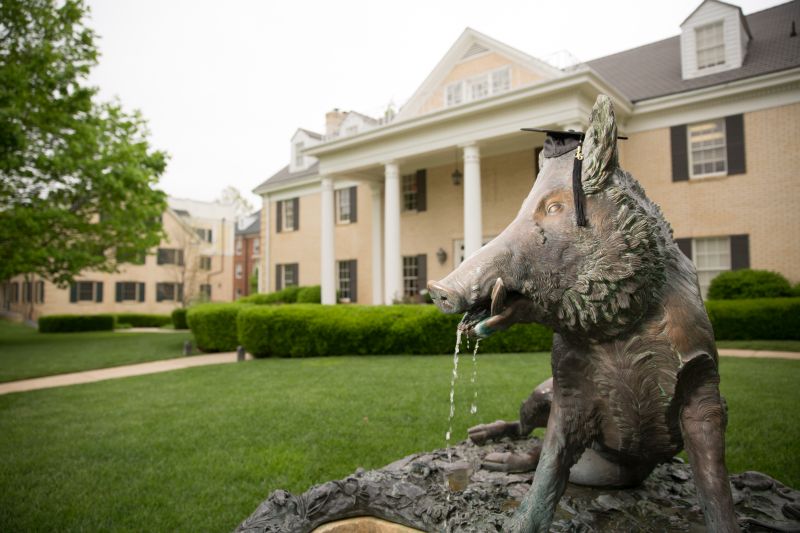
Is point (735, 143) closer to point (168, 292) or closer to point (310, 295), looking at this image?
point (310, 295)

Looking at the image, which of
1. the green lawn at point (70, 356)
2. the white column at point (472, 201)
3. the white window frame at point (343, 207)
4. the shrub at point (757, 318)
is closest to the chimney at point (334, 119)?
the white window frame at point (343, 207)

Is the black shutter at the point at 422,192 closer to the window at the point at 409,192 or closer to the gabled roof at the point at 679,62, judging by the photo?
the window at the point at 409,192

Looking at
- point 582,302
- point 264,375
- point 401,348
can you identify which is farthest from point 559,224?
point 401,348

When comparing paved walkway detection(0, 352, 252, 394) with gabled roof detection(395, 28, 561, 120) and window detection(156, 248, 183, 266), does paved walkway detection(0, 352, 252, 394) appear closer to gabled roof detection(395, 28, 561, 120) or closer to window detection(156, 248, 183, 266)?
gabled roof detection(395, 28, 561, 120)

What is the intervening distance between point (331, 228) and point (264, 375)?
982cm

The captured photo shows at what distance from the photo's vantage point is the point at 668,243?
4.98 ft

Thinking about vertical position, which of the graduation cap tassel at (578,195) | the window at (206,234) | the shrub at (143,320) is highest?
the window at (206,234)

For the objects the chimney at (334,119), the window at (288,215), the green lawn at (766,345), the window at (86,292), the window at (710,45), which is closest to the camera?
the green lawn at (766,345)

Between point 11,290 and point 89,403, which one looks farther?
point 11,290

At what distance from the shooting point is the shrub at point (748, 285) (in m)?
11.9

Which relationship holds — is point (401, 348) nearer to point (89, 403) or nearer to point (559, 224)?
point (89, 403)

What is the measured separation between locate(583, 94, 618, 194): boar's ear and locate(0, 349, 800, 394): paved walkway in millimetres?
9707

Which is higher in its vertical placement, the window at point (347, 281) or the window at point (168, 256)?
the window at point (168, 256)

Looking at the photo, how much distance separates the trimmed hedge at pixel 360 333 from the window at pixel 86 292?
27676mm
